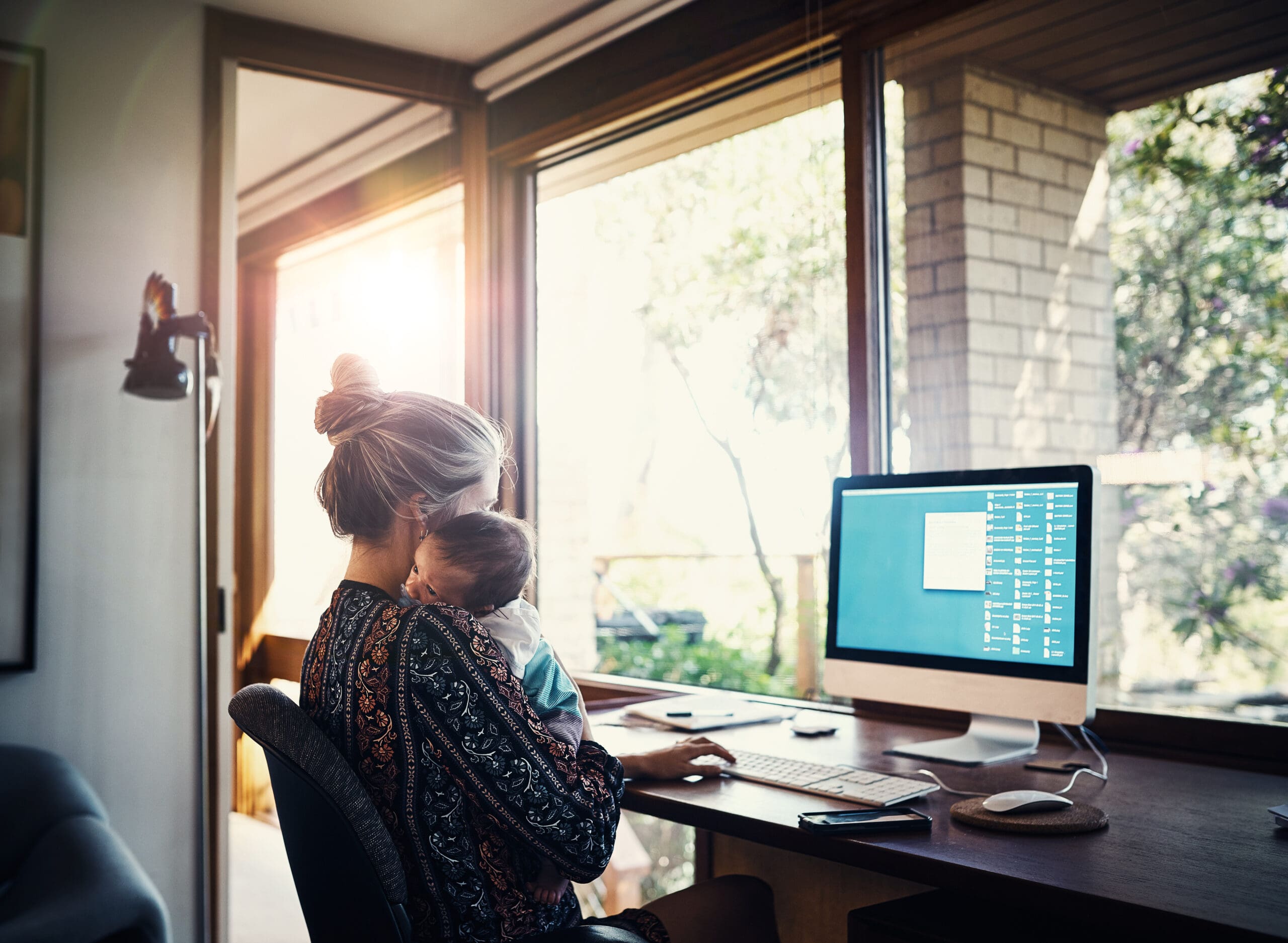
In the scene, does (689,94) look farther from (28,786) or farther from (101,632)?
(28,786)

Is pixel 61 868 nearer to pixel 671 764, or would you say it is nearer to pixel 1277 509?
pixel 671 764

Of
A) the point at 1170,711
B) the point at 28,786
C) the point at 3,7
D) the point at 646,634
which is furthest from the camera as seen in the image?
the point at 646,634

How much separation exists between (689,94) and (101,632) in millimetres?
2150

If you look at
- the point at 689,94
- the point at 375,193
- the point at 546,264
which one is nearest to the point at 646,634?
the point at 546,264

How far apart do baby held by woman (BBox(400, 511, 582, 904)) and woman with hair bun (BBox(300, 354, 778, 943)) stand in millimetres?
41

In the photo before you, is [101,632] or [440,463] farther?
[101,632]

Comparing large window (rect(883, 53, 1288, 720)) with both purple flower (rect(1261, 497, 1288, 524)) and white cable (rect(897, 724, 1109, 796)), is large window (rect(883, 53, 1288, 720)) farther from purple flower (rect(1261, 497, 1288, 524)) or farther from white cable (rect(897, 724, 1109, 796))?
white cable (rect(897, 724, 1109, 796))

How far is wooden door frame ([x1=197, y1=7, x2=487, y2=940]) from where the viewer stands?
9.93 ft

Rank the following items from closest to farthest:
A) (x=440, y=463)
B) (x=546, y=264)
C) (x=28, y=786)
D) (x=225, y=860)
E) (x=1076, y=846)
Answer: (x=1076, y=846), (x=440, y=463), (x=28, y=786), (x=225, y=860), (x=546, y=264)

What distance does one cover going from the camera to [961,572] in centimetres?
184

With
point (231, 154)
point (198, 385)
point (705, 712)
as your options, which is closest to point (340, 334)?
point (231, 154)

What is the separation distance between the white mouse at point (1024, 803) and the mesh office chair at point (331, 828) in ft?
2.49

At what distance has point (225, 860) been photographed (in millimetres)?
3033

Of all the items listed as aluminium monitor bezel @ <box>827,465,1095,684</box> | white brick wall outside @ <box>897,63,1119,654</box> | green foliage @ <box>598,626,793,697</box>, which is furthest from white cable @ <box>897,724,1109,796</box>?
green foliage @ <box>598,626,793,697</box>
